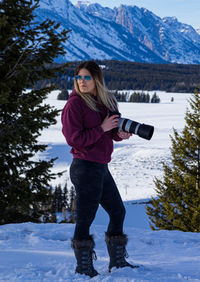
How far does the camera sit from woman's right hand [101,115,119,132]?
9.63 feet

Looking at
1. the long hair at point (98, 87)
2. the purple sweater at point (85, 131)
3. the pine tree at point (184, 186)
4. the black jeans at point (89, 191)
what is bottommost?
the pine tree at point (184, 186)

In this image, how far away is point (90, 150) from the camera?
2.97m

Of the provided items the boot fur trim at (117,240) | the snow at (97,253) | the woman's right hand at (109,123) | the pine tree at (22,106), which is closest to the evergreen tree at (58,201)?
the pine tree at (22,106)

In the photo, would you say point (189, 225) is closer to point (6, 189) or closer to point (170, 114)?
point (6, 189)

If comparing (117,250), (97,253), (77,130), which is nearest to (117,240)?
(117,250)

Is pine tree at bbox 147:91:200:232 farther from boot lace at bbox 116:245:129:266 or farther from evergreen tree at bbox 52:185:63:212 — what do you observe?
evergreen tree at bbox 52:185:63:212

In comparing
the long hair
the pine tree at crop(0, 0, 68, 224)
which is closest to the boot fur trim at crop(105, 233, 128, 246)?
the long hair

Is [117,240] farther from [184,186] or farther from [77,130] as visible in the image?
[184,186]

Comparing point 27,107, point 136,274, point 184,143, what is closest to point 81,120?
point 136,274

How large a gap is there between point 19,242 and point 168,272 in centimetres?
249

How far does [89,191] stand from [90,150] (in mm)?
401

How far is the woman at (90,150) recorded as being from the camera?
289cm

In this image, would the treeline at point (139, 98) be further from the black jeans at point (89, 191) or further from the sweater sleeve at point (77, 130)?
the sweater sleeve at point (77, 130)

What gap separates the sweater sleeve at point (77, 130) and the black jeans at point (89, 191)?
25 centimetres
